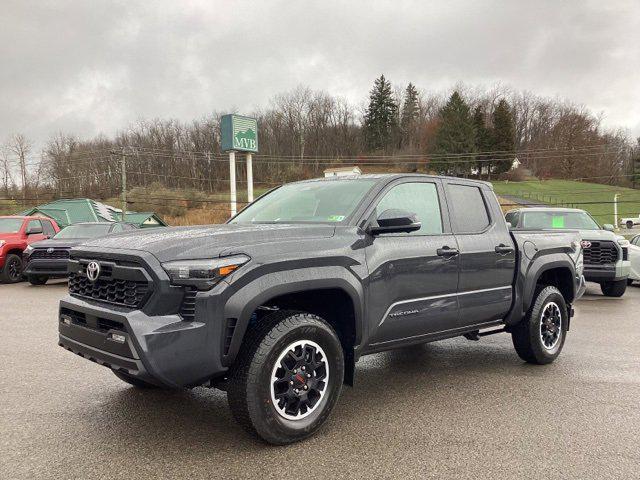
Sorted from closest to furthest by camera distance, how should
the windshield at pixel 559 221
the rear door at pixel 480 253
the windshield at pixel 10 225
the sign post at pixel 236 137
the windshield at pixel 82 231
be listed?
the rear door at pixel 480 253, the windshield at pixel 559 221, the windshield at pixel 82 231, the windshield at pixel 10 225, the sign post at pixel 236 137

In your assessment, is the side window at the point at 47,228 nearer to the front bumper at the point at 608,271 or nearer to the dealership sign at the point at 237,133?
the front bumper at the point at 608,271

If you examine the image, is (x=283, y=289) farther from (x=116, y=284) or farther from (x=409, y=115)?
(x=409, y=115)

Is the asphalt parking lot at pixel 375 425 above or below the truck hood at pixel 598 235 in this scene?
below

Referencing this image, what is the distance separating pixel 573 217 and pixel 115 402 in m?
11.0

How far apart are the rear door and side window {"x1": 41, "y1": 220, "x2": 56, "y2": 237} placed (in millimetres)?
13930

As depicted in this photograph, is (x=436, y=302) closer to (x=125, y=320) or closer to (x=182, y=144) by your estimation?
(x=125, y=320)

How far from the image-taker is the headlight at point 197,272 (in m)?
3.07

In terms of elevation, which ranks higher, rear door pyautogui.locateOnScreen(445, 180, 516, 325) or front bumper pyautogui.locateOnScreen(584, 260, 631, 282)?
rear door pyautogui.locateOnScreen(445, 180, 516, 325)

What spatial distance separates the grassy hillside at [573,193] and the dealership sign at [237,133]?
144 feet

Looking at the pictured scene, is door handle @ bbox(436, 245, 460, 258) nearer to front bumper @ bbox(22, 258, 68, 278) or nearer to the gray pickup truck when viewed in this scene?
the gray pickup truck

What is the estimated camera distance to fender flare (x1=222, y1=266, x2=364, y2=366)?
10.3 feet

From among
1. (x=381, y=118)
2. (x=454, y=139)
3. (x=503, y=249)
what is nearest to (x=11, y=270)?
(x=503, y=249)

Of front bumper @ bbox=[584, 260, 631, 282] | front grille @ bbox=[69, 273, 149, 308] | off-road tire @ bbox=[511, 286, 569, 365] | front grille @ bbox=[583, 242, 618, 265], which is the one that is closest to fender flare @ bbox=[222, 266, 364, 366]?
front grille @ bbox=[69, 273, 149, 308]

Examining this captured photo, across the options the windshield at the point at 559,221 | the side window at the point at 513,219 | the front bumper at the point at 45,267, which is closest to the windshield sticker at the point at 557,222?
the windshield at the point at 559,221
